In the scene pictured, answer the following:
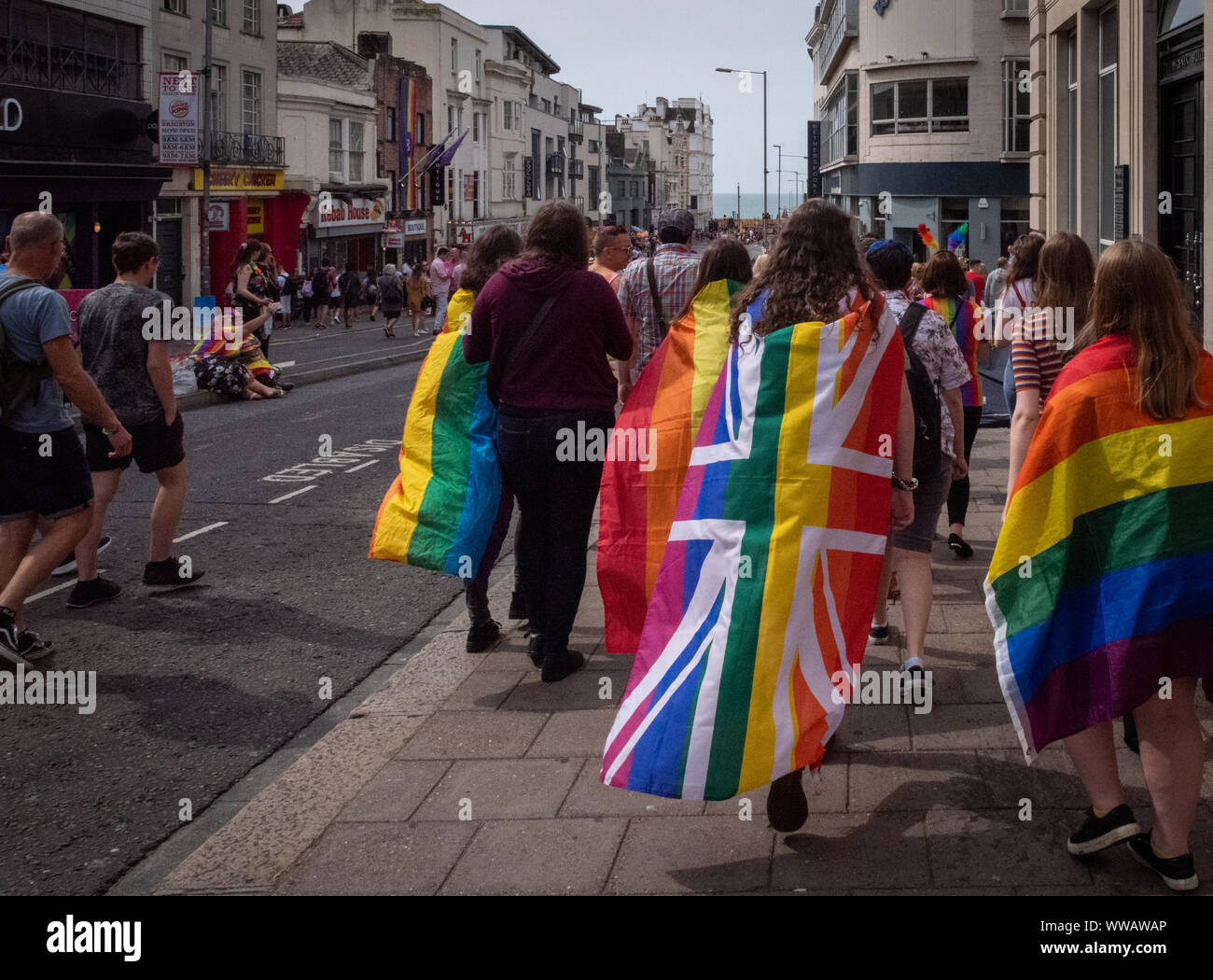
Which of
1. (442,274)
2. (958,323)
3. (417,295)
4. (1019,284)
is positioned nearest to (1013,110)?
(417,295)

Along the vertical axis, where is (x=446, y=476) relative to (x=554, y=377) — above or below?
below

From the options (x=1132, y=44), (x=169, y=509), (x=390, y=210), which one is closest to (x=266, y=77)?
(x=390, y=210)

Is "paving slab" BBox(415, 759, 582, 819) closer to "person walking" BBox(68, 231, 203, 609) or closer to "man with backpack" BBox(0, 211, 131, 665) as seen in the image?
"man with backpack" BBox(0, 211, 131, 665)

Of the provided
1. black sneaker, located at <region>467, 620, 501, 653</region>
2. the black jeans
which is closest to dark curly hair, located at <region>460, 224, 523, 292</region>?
the black jeans

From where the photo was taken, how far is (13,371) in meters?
6.52

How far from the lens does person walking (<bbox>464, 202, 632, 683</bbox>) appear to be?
236 inches

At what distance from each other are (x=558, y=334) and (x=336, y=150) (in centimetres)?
4445

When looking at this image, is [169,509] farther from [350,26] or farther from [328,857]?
[350,26]

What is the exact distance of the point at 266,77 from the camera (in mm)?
41094

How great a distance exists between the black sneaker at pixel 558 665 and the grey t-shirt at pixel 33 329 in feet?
8.53

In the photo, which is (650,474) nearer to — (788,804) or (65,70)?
(788,804)

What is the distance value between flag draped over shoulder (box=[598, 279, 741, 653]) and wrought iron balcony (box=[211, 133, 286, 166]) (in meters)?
35.0

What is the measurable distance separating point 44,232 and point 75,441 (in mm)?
989

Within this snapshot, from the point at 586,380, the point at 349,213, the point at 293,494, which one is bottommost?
the point at 293,494
